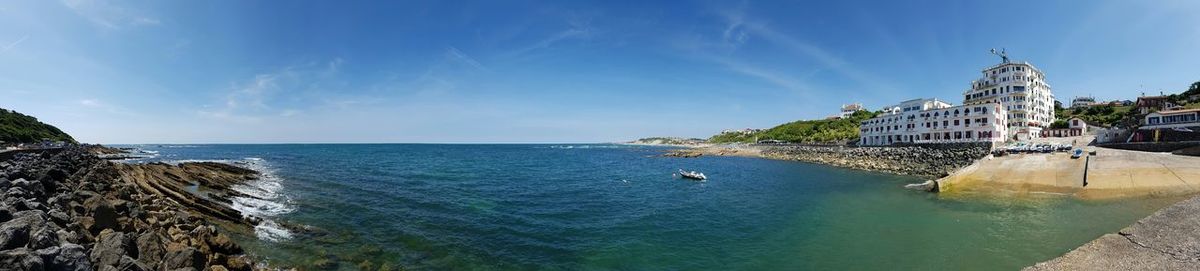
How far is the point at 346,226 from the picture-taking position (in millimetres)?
21969

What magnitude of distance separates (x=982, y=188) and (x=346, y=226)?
43.1 m

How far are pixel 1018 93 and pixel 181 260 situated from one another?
109 m

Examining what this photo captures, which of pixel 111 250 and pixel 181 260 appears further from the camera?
pixel 181 260

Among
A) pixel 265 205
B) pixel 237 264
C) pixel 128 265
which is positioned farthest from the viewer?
pixel 265 205

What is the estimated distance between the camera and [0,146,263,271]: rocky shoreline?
9375mm

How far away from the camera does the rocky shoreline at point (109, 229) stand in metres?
9.38

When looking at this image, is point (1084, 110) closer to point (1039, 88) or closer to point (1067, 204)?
point (1039, 88)

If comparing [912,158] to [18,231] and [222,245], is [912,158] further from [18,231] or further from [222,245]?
[18,231]

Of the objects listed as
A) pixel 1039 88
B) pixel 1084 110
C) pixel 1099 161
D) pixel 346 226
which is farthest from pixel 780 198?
pixel 1084 110

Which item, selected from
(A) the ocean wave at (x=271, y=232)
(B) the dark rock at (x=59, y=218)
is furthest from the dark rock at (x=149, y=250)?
(A) the ocean wave at (x=271, y=232)

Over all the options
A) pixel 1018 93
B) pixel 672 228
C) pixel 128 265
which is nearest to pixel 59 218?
pixel 128 265

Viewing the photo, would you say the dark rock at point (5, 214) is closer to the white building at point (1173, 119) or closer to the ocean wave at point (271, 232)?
the ocean wave at point (271, 232)

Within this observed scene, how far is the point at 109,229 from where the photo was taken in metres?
13.0

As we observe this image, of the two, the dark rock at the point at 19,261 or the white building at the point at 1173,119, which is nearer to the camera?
the dark rock at the point at 19,261
